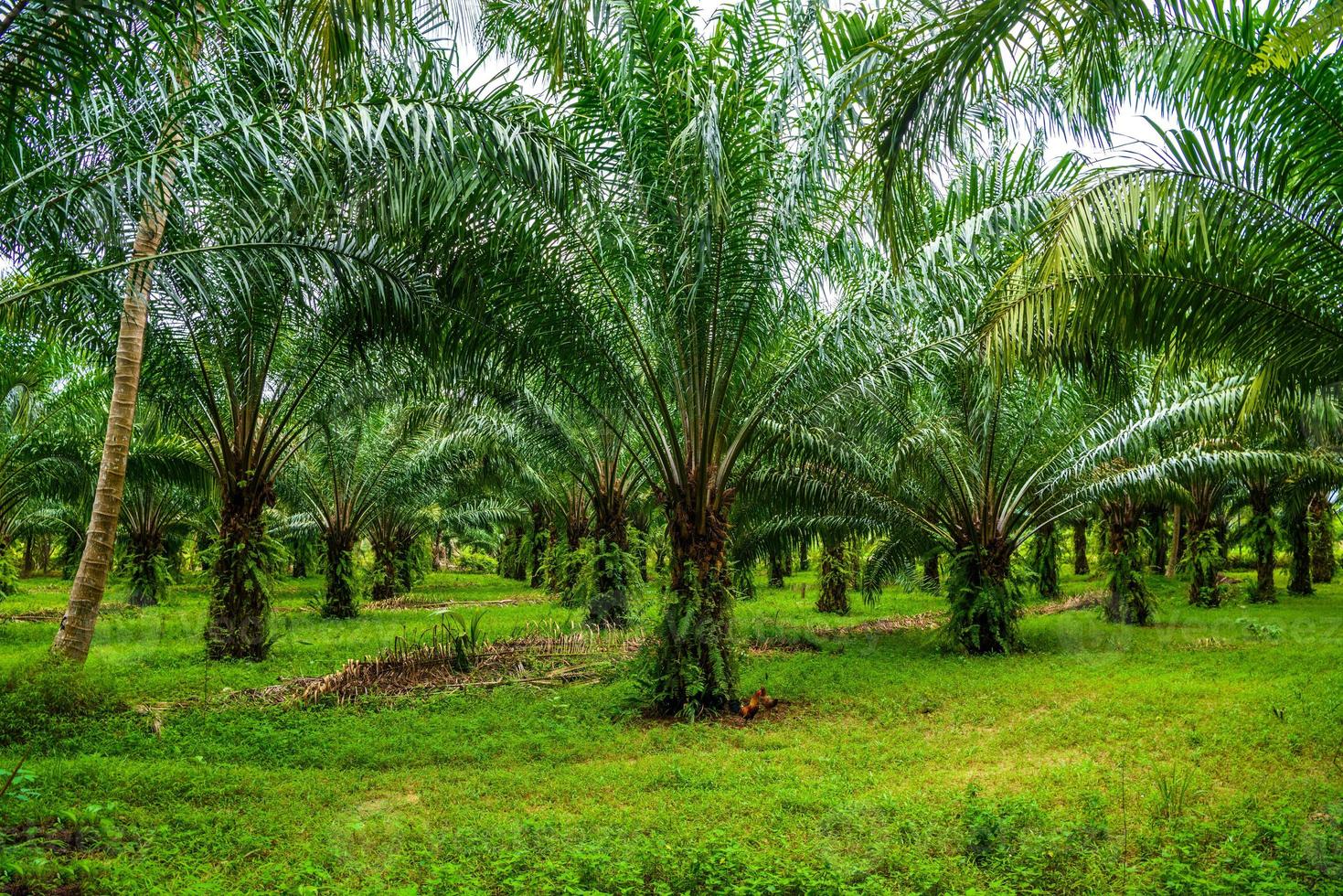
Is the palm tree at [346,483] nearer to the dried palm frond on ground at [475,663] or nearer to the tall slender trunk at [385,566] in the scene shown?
the tall slender trunk at [385,566]

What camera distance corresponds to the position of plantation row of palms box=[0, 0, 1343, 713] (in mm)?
4938

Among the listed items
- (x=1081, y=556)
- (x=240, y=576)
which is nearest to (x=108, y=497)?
(x=240, y=576)

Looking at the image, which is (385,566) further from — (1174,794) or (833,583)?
(1174,794)

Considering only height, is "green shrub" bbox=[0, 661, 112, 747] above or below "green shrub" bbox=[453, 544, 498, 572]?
below

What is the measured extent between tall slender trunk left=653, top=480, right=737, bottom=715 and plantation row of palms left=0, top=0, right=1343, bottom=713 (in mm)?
37

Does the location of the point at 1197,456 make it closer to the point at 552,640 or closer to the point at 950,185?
the point at 950,185

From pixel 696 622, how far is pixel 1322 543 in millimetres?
27137

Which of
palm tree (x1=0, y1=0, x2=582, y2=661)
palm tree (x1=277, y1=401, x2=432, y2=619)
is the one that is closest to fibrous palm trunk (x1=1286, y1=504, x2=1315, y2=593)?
palm tree (x1=277, y1=401, x2=432, y2=619)

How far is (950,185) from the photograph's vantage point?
705cm

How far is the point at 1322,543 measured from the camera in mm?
26516

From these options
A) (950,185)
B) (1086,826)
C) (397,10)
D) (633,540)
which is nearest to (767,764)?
(1086,826)

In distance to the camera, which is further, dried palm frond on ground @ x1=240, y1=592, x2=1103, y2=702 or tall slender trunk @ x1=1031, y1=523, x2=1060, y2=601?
tall slender trunk @ x1=1031, y1=523, x2=1060, y2=601

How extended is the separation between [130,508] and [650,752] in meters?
16.1

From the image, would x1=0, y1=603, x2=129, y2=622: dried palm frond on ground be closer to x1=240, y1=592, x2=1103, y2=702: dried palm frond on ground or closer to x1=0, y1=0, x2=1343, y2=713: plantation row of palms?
x1=0, y1=0, x2=1343, y2=713: plantation row of palms
